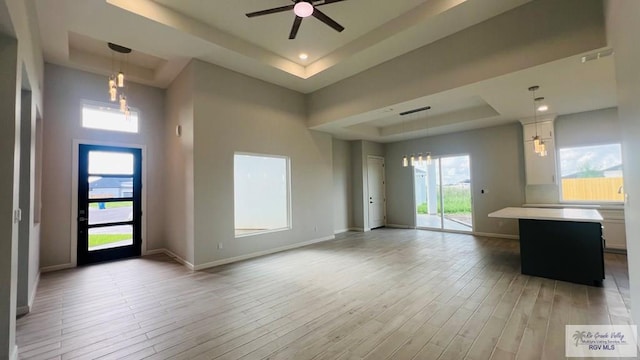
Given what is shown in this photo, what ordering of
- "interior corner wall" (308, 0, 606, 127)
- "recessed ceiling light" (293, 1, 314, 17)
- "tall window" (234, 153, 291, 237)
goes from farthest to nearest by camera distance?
"tall window" (234, 153, 291, 237) → "interior corner wall" (308, 0, 606, 127) → "recessed ceiling light" (293, 1, 314, 17)

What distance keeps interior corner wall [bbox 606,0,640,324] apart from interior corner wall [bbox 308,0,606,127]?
674mm

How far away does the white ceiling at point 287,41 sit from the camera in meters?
3.55

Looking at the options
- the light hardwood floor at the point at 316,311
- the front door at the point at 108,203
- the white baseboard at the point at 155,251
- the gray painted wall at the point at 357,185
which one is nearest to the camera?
the light hardwood floor at the point at 316,311

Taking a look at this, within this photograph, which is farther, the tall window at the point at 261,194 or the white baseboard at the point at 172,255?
the tall window at the point at 261,194

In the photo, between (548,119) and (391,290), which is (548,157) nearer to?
(548,119)

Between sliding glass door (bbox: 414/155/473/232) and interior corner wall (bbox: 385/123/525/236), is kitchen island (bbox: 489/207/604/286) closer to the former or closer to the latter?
interior corner wall (bbox: 385/123/525/236)

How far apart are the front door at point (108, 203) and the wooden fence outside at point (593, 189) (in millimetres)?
9574

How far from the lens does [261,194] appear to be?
22.6ft

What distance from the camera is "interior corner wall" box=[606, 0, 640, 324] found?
1828 mm

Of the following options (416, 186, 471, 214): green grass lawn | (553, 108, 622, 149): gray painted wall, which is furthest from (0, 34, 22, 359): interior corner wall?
(553, 108, 622, 149): gray painted wall

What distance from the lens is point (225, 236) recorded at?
4.94 meters

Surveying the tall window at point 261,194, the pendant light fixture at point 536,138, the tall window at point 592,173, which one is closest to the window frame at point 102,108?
the tall window at point 261,194

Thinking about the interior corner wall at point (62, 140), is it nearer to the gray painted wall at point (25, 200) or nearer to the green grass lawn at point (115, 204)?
the green grass lawn at point (115, 204)

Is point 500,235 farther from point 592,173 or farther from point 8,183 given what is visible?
point 8,183
